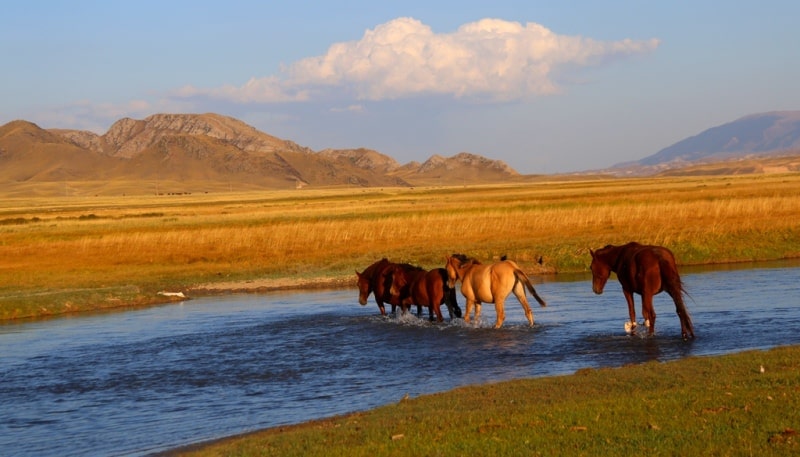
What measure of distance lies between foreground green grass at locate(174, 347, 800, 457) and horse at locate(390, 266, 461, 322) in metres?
7.22

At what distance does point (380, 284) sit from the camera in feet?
70.2

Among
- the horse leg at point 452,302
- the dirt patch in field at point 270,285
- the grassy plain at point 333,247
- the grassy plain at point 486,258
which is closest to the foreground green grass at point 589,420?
the grassy plain at point 486,258

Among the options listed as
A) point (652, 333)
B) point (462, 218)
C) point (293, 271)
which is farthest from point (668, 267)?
point (462, 218)

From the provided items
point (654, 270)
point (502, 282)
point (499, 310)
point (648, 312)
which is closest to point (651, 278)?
point (654, 270)

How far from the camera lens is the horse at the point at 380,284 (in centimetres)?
2112

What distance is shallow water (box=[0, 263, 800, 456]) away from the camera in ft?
40.9

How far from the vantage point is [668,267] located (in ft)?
51.6

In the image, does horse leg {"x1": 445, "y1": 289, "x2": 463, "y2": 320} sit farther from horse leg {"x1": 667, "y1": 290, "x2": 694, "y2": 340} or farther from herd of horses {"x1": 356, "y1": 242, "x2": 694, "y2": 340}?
horse leg {"x1": 667, "y1": 290, "x2": 694, "y2": 340}

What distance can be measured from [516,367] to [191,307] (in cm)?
1409

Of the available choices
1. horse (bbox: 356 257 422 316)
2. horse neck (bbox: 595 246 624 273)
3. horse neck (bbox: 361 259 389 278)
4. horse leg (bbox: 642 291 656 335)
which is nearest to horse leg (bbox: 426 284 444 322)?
horse (bbox: 356 257 422 316)

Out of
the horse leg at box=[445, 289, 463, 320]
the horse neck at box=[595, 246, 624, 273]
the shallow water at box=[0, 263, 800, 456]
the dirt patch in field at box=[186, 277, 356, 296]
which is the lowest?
the dirt patch in field at box=[186, 277, 356, 296]

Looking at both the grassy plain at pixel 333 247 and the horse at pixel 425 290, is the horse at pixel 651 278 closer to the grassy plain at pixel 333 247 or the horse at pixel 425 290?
the horse at pixel 425 290

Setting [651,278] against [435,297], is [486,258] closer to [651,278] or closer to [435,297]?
[435,297]

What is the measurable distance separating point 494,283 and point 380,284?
4247mm
